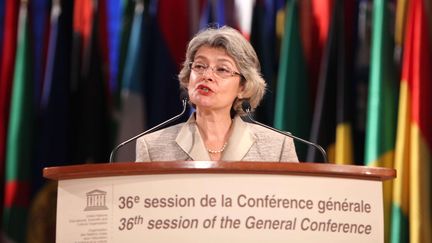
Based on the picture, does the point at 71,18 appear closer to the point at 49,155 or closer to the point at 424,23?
the point at 49,155

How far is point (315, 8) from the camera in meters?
3.61

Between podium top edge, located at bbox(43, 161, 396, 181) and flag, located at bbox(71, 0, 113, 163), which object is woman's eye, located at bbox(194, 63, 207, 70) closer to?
podium top edge, located at bbox(43, 161, 396, 181)

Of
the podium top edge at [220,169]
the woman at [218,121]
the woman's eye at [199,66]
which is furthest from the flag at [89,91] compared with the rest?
the podium top edge at [220,169]

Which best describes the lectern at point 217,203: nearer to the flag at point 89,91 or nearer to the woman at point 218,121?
the woman at point 218,121

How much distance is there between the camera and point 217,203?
1617 mm

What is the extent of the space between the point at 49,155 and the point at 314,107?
4.56ft

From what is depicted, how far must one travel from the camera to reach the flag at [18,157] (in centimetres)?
353

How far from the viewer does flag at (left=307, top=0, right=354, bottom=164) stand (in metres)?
3.37

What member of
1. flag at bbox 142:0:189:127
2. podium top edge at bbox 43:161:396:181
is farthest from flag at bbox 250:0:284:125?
podium top edge at bbox 43:161:396:181

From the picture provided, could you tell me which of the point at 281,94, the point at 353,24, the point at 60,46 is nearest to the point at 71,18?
the point at 60,46

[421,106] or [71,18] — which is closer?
[421,106]

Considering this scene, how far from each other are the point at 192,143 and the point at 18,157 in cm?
146

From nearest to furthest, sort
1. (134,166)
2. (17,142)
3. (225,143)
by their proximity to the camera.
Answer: (134,166), (225,143), (17,142)

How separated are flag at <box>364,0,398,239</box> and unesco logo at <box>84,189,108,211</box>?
6.33 feet
